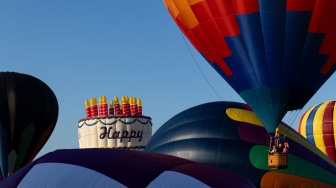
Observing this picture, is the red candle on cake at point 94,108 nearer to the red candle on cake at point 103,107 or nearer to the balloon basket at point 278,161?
the red candle on cake at point 103,107

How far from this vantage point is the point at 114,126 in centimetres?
3941

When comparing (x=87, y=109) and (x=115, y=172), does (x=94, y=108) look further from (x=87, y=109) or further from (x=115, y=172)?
(x=115, y=172)

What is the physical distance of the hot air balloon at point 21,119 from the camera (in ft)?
76.8

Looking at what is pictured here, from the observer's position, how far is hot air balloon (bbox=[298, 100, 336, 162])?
2667 cm

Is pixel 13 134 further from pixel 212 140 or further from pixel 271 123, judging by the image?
pixel 271 123

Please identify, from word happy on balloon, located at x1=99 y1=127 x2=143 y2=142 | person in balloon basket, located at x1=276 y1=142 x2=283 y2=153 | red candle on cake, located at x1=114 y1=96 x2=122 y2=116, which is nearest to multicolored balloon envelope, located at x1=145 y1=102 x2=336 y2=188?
person in balloon basket, located at x1=276 y1=142 x2=283 y2=153

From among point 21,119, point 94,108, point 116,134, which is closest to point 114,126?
point 116,134

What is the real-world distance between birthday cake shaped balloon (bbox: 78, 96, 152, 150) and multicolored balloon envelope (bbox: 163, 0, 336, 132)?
79.6 ft

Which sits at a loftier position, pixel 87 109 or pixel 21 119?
pixel 87 109

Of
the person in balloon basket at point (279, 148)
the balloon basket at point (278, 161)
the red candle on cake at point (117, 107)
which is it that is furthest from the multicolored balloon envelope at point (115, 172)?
the red candle on cake at point (117, 107)

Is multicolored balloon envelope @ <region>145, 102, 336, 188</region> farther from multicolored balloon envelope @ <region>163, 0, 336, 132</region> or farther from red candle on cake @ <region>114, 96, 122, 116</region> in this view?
red candle on cake @ <region>114, 96, 122, 116</region>

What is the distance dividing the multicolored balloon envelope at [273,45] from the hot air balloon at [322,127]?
11607 mm

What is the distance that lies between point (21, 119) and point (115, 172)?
49.4 feet

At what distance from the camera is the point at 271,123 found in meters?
15.2
